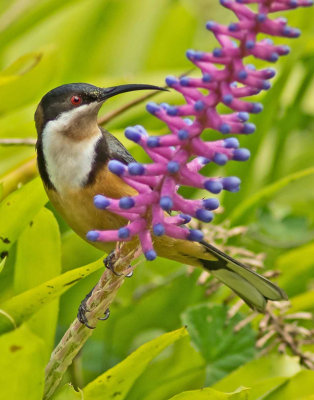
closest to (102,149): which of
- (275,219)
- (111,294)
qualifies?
(111,294)

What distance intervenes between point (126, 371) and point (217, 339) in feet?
1.88

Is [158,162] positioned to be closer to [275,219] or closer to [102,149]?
[102,149]

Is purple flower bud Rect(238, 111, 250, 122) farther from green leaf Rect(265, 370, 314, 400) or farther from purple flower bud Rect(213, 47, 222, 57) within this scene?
green leaf Rect(265, 370, 314, 400)

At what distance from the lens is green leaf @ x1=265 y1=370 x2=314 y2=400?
1712 mm

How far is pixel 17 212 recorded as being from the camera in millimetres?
1723

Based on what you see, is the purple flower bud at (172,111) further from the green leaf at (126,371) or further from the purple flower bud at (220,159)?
the green leaf at (126,371)

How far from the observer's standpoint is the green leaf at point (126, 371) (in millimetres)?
1539

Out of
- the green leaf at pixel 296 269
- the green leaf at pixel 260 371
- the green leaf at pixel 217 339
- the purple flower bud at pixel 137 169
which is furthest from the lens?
the green leaf at pixel 296 269

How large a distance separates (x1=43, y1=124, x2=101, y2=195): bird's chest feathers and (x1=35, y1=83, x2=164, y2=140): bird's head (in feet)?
0.06

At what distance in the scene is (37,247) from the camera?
1768 millimetres

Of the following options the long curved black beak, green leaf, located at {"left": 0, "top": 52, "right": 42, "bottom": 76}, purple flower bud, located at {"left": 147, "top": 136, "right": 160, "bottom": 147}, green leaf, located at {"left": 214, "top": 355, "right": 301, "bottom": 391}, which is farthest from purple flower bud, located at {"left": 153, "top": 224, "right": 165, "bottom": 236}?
green leaf, located at {"left": 0, "top": 52, "right": 42, "bottom": 76}

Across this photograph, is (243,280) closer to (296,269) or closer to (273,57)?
(296,269)

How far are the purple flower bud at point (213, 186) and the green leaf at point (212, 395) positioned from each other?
517 millimetres

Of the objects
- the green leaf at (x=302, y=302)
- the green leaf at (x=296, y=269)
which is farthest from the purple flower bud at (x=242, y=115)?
the green leaf at (x=296, y=269)
